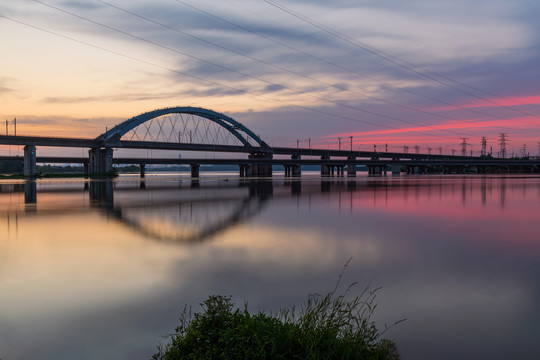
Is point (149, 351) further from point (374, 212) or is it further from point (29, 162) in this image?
point (29, 162)

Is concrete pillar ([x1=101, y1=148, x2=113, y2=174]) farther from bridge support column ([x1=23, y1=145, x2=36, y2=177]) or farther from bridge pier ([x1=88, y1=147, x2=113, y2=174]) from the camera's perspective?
bridge support column ([x1=23, y1=145, x2=36, y2=177])

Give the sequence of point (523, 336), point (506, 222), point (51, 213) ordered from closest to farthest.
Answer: point (523, 336)
point (506, 222)
point (51, 213)

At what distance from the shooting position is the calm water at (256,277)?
7387 millimetres

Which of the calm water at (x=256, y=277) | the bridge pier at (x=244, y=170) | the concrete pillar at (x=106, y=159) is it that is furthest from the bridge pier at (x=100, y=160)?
the calm water at (x=256, y=277)

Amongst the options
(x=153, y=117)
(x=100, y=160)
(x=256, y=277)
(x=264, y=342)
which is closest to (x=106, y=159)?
(x=100, y=160)

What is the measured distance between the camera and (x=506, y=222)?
76.8 ft

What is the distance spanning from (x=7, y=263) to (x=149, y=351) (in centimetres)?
885

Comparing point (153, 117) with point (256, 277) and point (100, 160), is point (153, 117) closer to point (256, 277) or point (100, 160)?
point (100, 160)

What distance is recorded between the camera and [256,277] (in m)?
11.2

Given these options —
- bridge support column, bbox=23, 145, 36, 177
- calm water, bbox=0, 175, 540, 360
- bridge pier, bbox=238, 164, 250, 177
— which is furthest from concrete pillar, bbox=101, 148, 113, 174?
calm water, bbox=0, 175, 540, 360

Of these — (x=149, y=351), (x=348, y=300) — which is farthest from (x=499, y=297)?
(x=149, y=351)

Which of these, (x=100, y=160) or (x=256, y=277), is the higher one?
(x=100, y=160)

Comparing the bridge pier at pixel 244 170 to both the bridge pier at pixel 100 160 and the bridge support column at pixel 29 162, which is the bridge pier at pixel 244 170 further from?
the bridge support column at pixel 29 162

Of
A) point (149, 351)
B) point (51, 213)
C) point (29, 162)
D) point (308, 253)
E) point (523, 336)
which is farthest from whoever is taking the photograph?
point (29, 162)
